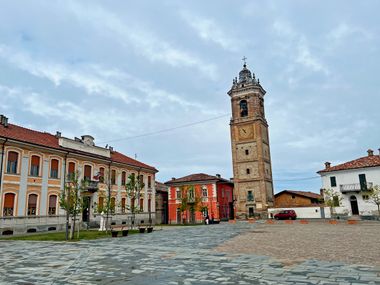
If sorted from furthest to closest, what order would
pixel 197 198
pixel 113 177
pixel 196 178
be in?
pixel 196 178 → pixel 197 198 → pixel 113 177

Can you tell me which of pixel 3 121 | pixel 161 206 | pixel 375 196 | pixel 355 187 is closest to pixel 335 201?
pixel 355 187

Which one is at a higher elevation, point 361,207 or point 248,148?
point 248,148

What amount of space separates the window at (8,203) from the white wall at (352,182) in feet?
136

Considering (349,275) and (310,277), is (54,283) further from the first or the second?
(349,275)

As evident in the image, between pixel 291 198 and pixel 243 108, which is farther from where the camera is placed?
pixel 291 198

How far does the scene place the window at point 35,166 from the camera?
29.2 m

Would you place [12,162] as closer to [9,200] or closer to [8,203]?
[9,200]

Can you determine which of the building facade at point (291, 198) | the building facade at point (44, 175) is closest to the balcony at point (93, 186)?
the building facade at point (44, 175)

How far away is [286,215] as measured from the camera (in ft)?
158

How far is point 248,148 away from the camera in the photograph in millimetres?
57000

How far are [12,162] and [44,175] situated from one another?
11.1 feet

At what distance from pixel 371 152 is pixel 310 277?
48701 millimetres

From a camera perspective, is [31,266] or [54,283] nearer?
[54,283]

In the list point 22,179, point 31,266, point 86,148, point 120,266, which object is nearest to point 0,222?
point 22,179
